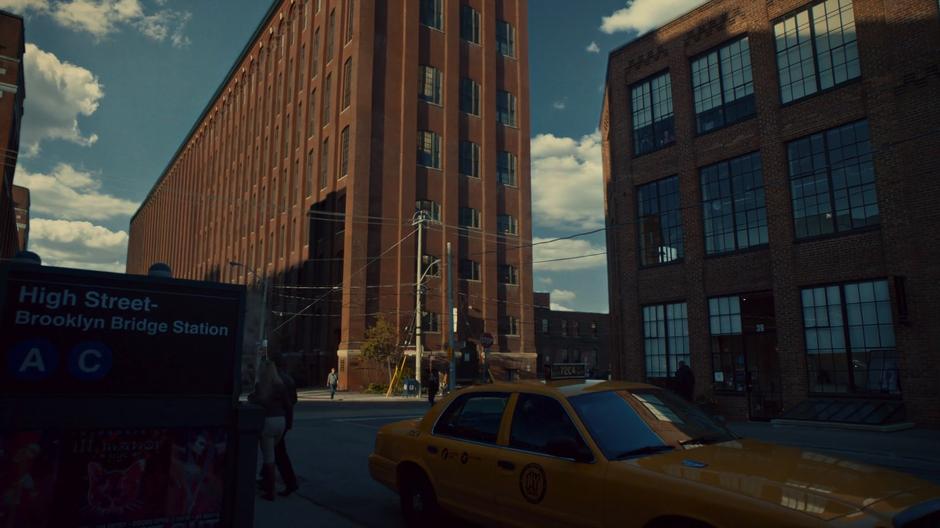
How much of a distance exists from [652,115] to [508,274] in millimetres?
27493

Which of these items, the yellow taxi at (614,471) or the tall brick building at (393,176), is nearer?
the yellow taxi at (614,471)

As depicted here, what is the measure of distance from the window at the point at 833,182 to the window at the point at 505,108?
1388 inches

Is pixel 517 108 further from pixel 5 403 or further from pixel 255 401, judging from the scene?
pixel 5 403

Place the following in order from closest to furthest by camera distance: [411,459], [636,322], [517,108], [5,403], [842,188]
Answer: [5,403] < [411,459] < [842,188] < [636,322] < [517,108]

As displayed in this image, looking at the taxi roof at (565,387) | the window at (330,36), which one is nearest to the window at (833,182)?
the taxi roof at (565,387)

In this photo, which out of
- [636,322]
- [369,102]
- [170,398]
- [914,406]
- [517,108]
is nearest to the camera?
[170,398]

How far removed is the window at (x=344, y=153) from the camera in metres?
45.6

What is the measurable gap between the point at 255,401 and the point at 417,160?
4018cm

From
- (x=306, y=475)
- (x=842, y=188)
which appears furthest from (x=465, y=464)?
(x=842, y=188)

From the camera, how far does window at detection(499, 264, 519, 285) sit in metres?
49.8

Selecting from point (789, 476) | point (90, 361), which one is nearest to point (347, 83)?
point (90, 361)

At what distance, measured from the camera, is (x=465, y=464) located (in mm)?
5789

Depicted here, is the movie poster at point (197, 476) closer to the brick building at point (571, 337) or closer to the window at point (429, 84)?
the window at point (429, 84)

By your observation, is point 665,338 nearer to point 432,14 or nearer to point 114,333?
point 114,333
